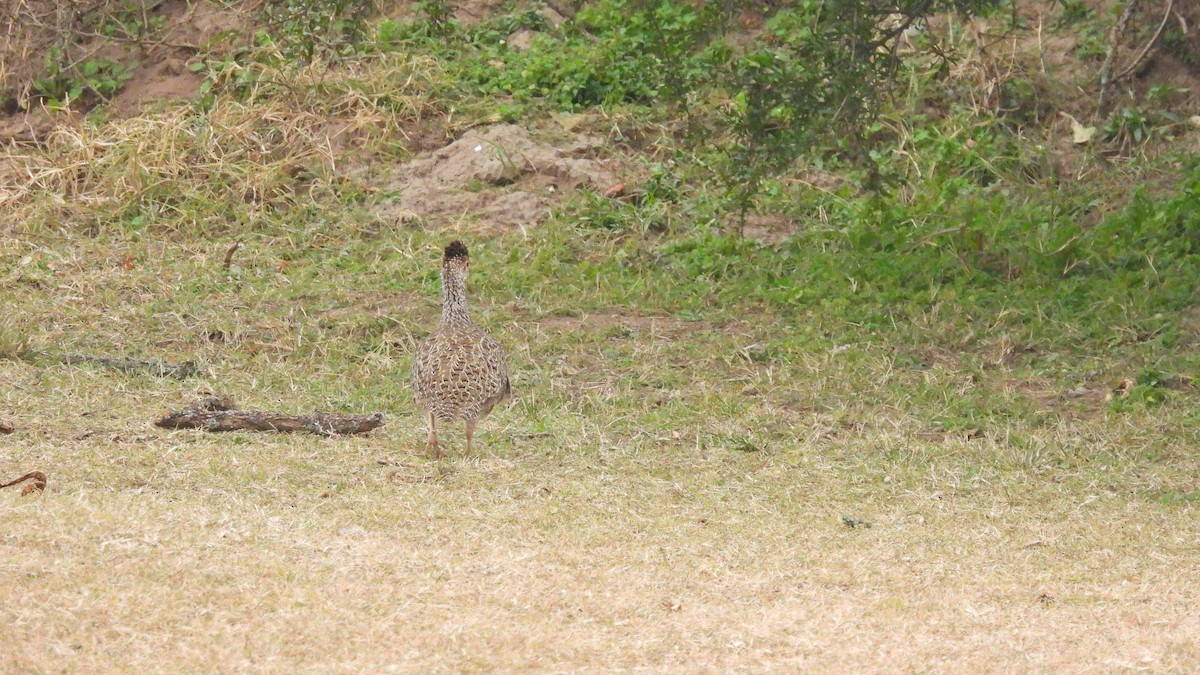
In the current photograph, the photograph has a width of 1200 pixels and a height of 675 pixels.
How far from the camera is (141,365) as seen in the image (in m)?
9.50

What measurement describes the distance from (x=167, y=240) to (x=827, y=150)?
197 inches

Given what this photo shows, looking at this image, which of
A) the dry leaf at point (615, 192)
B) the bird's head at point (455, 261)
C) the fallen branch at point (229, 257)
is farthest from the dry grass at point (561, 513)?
the dry leaf at point (615, 192)

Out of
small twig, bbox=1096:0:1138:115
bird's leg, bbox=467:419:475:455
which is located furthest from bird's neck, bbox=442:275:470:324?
small twig, bbox=1096:0:1138:115

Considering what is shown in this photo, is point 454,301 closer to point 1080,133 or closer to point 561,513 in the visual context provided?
point 561,513

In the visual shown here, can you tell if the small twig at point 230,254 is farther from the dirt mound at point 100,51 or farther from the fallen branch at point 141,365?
the dirt mound at point 100,51

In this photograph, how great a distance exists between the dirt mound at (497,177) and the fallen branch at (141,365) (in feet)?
10.8

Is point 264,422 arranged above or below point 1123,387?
above

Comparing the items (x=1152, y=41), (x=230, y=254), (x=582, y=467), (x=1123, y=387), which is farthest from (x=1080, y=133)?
(x=582, y=467)

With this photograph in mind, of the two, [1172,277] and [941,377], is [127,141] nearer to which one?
[941,377]

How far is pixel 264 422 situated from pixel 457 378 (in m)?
1.06

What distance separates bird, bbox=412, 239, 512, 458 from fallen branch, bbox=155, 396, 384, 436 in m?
0.39

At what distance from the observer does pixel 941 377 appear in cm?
960

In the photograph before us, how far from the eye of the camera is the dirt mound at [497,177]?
41.4ft

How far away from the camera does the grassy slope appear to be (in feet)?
16.7
